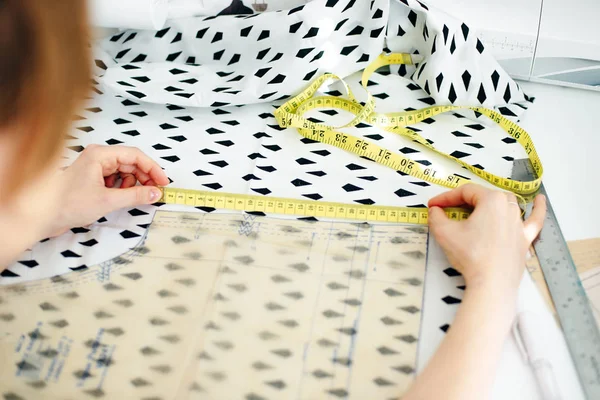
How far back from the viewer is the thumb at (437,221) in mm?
1275

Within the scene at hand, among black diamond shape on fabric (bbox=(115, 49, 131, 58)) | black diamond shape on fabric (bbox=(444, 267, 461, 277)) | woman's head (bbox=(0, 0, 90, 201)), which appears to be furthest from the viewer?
black diamond shape on fabric (bbox=(115, 49, 131, 58))

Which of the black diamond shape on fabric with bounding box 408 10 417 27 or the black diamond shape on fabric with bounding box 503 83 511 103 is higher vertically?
the black diamond shape on fabric with bounding box 408 10 417 27

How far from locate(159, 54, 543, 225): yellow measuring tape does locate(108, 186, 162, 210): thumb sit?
3 cm

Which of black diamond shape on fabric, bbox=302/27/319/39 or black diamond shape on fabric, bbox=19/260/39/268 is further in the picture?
black diamond shape on fabric, bbox=302/27/319/39

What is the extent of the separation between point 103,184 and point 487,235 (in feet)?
2.77

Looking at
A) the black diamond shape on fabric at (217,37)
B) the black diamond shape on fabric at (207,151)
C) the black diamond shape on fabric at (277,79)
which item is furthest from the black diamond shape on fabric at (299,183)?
the black diamond shape on fabric at (217,37)

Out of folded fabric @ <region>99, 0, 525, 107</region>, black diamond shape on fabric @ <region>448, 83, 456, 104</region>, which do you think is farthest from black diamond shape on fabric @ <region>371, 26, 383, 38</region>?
black diamond shape on fabric @ <region>448, 83, 456, 104</region>

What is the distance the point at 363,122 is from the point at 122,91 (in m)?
0.66

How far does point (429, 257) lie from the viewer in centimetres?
128

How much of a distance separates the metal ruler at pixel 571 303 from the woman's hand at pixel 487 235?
0.14 ft

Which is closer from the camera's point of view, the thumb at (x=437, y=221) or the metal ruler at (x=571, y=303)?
the metal ruler at (x=571, y=303)

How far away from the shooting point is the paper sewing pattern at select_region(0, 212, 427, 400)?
1.09 m

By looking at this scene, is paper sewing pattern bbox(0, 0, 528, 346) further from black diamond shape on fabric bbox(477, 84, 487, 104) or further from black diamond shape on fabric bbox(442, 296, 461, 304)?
black diamond shape on fabric bbox(442, 296, 461, 304)

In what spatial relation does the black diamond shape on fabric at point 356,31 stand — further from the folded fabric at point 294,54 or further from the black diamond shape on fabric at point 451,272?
the black diamond shape on fabric at point 451,272
